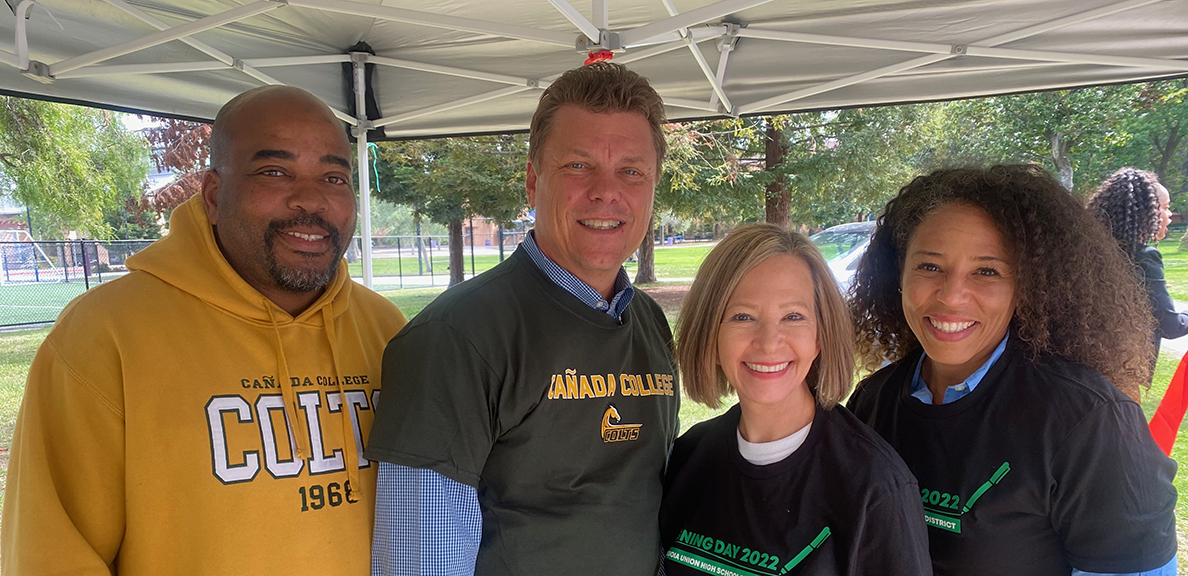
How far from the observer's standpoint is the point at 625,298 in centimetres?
194

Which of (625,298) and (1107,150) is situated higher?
(1107,150)

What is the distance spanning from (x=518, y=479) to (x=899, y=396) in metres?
1.17

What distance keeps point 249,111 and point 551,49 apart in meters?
2.41

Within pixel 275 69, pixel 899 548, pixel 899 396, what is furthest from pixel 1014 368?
pixel 275 69

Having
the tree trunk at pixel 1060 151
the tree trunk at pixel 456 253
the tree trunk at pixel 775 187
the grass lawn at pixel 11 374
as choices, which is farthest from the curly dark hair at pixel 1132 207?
the tree trunk at pixel 456 253

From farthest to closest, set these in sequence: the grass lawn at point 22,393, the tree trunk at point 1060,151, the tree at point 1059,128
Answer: the tree trunk at point 1060,151
the tree at point 1059,128
the grass lawn at point 22,393

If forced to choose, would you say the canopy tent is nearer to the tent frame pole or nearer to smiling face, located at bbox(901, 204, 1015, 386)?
the tent frame pole

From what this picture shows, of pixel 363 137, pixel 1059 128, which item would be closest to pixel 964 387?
pixel 363 137

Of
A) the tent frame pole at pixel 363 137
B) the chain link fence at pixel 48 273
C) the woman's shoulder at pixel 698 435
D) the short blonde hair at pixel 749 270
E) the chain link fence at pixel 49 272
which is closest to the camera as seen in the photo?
the short blonde hair at pixel 749 270

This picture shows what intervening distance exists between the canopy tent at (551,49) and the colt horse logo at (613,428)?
1914 millimetres

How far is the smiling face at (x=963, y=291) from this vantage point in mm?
1797

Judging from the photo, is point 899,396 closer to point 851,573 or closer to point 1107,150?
point 851,573

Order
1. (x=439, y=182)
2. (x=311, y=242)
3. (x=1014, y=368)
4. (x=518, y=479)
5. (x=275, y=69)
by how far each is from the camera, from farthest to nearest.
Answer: (x=439, y=182), (x=275, y=69), (x=311, y=242), (x=1014, y=368), (x=518, y=479)

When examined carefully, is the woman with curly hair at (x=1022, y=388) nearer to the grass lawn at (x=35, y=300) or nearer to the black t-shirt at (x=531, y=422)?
the black t-shirt at (x=531, y=422)
